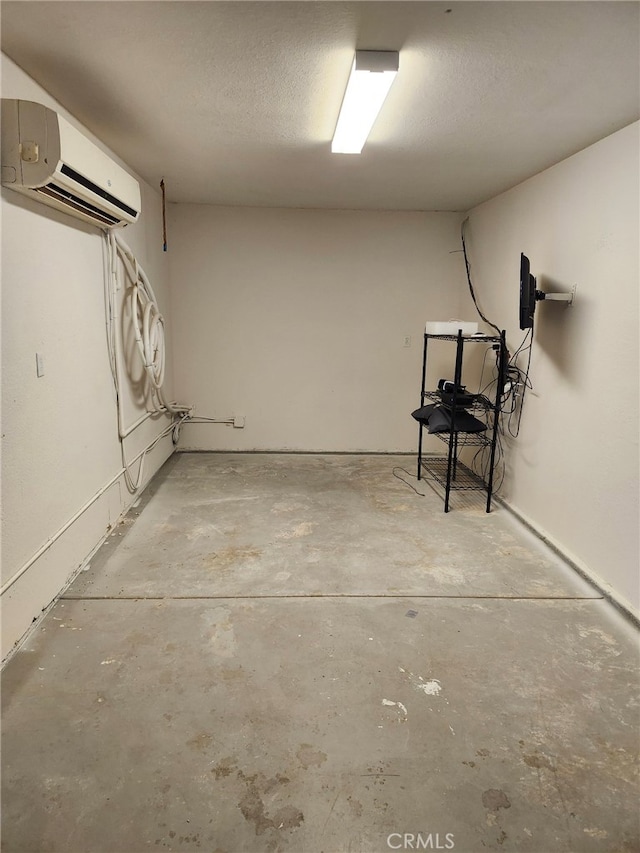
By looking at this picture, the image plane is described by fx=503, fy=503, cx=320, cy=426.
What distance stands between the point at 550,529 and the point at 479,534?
1.46 feet

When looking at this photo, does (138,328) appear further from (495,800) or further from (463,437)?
(495,800)

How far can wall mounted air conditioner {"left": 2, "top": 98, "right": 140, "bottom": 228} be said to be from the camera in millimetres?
2029

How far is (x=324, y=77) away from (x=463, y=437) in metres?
3.44

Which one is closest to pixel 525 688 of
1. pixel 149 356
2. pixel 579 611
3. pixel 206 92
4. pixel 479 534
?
pixel 579 611

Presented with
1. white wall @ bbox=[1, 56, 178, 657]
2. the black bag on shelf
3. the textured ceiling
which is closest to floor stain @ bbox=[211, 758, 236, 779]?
white wall @ bbox=[1, 56, 178, 657]

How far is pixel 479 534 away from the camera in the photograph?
3400 mm

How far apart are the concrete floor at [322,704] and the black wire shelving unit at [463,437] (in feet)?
2.68

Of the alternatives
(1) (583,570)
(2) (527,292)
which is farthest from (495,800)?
(2) (527,292)

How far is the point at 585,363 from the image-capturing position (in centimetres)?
289

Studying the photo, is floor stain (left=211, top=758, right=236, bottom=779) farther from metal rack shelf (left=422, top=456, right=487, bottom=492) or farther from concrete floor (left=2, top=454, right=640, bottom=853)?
metal rack shelf (left=422, top=456, right=487, bottom=492)

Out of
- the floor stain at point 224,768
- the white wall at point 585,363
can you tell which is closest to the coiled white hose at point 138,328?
A: the floor stain at point 224,768

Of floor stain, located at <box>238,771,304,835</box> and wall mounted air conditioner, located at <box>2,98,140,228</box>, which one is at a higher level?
wall mounted air conditioner, located at <box>2,98,140,228</box>

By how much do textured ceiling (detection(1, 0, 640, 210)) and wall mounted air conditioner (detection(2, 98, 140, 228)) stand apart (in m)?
0.22

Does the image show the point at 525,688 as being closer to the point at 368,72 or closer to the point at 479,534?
the point at 479,534
